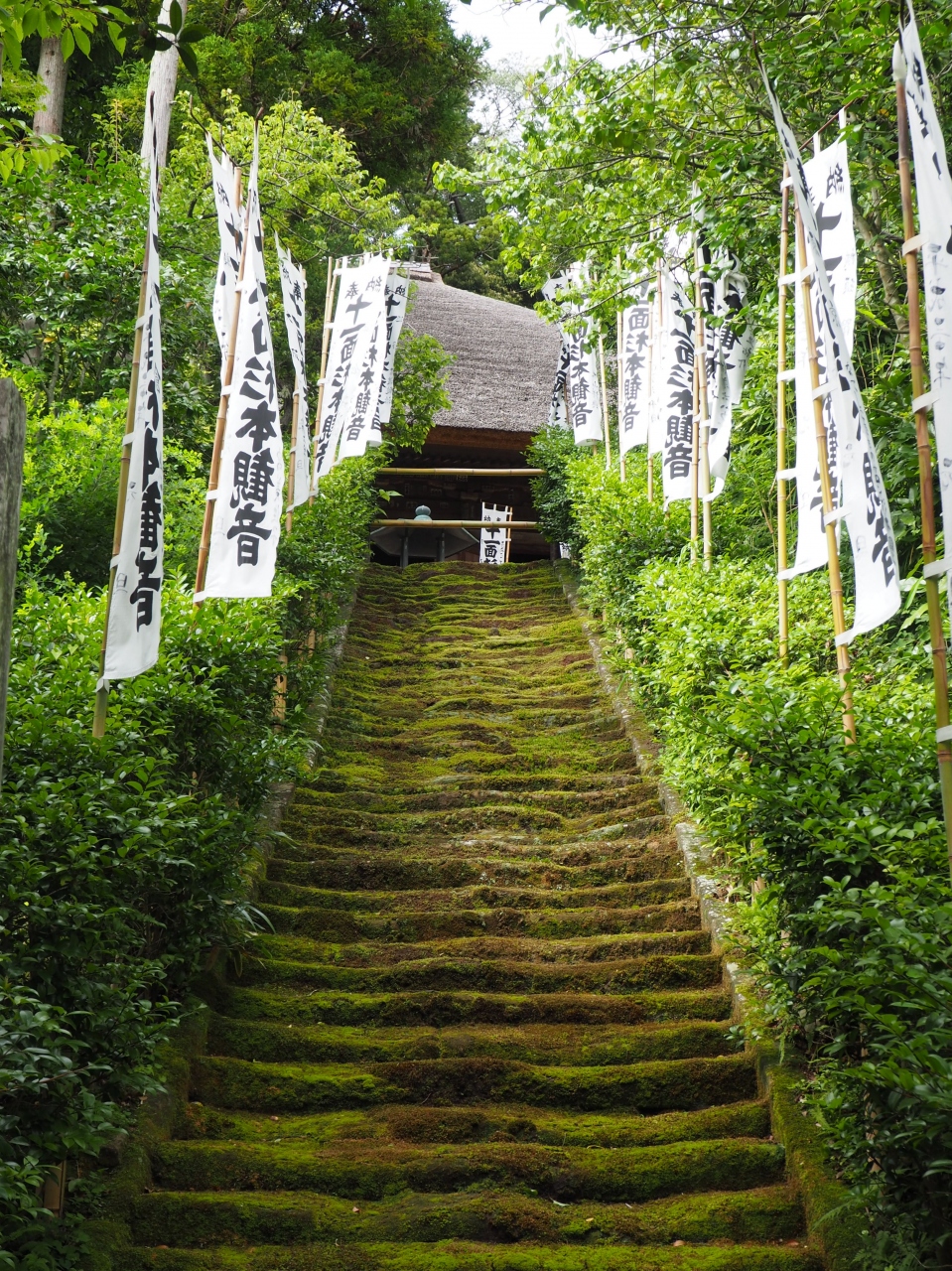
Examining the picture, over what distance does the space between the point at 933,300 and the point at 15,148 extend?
4.52 m

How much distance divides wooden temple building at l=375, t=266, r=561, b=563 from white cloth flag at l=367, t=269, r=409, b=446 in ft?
9.79

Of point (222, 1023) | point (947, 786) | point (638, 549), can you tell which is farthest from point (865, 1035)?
point (638, 549)

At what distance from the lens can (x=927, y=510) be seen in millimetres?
3311

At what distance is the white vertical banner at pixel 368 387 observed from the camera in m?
11.3

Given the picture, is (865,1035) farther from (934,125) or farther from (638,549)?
(638,549)

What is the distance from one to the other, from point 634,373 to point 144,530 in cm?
679

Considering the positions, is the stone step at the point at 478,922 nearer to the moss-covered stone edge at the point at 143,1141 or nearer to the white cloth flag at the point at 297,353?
the moss-covered stone edge at the point at 143,1141

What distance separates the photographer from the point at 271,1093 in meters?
4.49

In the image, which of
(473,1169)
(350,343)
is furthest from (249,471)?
(350,343)

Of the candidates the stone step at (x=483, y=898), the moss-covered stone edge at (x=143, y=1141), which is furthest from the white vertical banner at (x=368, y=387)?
the moss-covered stone edge at (x=143, y=1141)

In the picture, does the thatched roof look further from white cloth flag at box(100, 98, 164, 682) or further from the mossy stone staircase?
white cloth flag at box(100, 98, 164, 682)

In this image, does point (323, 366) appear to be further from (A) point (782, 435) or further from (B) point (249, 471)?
(A) point (782, 435)

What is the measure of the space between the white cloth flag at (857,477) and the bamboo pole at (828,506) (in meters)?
0.17

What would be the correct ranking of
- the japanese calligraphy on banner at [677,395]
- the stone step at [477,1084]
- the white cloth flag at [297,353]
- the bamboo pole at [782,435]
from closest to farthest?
1. the stone step at [477,1084]
2. the bamboo pole at [782,435]
3. the japanese calligraphy on banner at [677,395]
4. the white cloth flag at [297,353]
